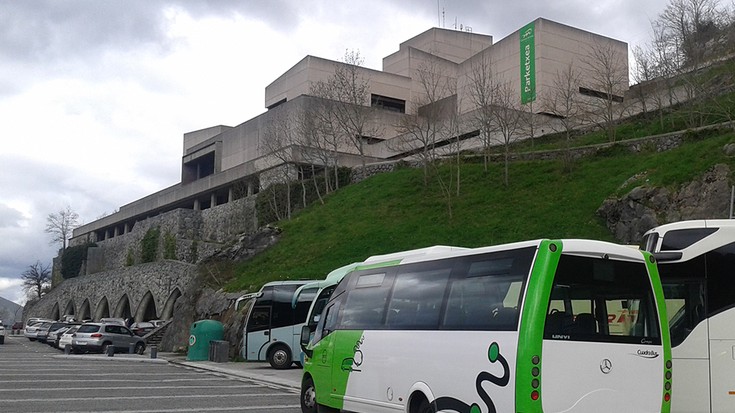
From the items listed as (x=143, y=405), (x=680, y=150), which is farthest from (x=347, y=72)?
(x=143, y=405)

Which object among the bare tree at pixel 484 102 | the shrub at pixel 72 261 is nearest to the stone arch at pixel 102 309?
the shrub at pixel 72 261

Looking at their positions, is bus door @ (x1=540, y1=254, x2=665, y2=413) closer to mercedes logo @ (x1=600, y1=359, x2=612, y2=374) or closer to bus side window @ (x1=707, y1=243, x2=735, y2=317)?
mercedes logo @ (x1=600, y1=359, x2=612, y2=374)

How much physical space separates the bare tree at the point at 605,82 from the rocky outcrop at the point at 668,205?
12.0 m

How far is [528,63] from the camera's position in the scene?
51281 mm

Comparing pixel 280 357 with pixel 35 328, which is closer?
pixel 280 357

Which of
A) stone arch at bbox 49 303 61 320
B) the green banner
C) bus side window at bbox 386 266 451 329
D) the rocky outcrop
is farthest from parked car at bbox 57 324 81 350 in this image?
stone arch at bbox 49 303 61 320

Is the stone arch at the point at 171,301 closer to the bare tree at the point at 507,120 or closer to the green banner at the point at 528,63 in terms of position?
the bare tree at the point at 507,120

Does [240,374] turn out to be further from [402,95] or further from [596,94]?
[402,95]

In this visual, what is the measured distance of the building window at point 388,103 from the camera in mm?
62469

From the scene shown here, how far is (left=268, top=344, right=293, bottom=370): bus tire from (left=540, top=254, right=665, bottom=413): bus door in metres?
18.6

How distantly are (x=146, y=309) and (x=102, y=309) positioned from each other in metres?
10.3

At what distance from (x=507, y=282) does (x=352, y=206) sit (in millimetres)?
35791

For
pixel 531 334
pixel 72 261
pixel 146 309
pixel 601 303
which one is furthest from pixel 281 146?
pixel 531 334

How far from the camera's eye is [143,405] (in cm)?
1323
